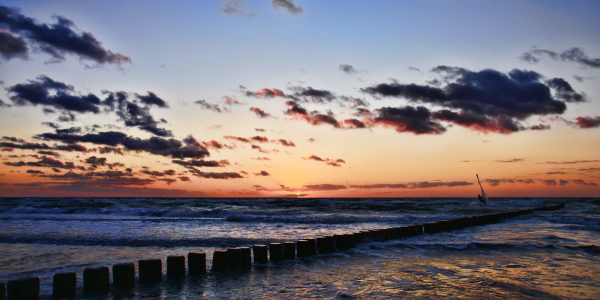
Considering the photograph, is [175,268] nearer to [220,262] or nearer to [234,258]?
[220,262]

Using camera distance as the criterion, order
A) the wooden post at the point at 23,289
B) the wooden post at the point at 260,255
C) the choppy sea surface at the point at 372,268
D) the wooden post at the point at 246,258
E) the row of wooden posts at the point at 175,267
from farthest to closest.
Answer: the wooden post at the point at 260,255
the wooden post at the point at 246,258
the choppy sea surface at the point at 372,268
the row of wooden posts at the point at 175,267
the wooden post at the point at 23,289

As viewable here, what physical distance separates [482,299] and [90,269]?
5.90 meters

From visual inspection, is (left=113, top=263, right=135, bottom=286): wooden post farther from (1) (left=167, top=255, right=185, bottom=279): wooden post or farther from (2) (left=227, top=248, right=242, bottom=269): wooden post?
(2) (left=227, top=248, right=242, bottom=269): wooden post

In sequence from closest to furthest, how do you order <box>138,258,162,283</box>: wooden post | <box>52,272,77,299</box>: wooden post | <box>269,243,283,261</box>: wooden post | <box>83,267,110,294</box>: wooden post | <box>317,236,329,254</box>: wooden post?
<box>52,272,77,299</box>: wooden post, <box>83,267,110,294</box>: wooden post, <box>138,258,162,283</box>: wooden post, <box>269,243,283,261</box>: wooden post, <box>317,236,329,254</box>: wooden post

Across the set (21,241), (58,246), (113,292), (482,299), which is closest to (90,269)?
(113,292)

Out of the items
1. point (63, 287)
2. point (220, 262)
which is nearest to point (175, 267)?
point (220, 262)

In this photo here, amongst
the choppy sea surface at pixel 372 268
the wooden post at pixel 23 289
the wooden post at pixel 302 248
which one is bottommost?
the choppy sea surface at pixel 372 268

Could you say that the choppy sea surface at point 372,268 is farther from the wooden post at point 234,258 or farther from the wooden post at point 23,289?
the wooden post at point 23,289

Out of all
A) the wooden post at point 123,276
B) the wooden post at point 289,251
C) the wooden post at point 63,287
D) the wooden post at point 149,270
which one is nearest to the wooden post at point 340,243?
the wooden post at point 289,251

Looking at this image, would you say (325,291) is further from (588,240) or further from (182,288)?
(588,240)

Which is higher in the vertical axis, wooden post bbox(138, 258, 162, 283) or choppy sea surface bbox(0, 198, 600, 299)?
wooden post bbox(138, 258, 162, 283)

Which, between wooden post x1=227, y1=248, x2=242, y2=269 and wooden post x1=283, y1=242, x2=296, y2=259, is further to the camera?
wooden post x1=283, y1=242, x2=296, y2=259

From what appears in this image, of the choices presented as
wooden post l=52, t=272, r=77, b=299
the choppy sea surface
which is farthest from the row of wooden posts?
the choppy sea surface

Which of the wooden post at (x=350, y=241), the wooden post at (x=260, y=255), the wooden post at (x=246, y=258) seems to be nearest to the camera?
the wooden post at (x=246, y=258)
